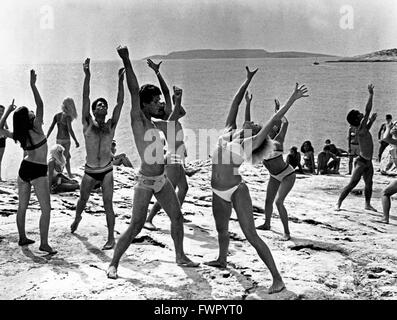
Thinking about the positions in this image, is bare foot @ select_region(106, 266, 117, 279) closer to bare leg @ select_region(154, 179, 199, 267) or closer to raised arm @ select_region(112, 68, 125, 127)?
bare leg @ select_region(154, 179, 199, 267)

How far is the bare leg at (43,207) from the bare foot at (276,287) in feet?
8.86

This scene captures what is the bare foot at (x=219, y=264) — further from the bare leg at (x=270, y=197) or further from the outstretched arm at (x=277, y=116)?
the bare leg at (x=270, y=197)

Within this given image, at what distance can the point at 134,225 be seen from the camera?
566 centimetres

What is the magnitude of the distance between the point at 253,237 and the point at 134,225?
1.21 metres

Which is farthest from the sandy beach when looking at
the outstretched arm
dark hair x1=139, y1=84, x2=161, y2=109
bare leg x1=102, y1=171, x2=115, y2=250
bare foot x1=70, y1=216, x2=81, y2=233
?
dark hair x1=139, y1=84, x2=161, y2=109

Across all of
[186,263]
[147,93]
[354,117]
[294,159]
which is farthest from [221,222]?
[294,159]

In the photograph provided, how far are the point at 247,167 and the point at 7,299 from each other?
898cm

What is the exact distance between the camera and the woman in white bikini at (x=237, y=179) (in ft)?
17.7

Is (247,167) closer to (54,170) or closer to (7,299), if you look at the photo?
(54,170)

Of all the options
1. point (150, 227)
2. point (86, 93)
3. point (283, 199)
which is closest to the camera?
point (86, 93)

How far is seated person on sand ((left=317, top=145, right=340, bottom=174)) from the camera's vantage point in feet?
45.7

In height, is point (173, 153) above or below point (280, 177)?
above

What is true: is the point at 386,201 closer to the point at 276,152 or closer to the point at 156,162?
the point at 276,152
